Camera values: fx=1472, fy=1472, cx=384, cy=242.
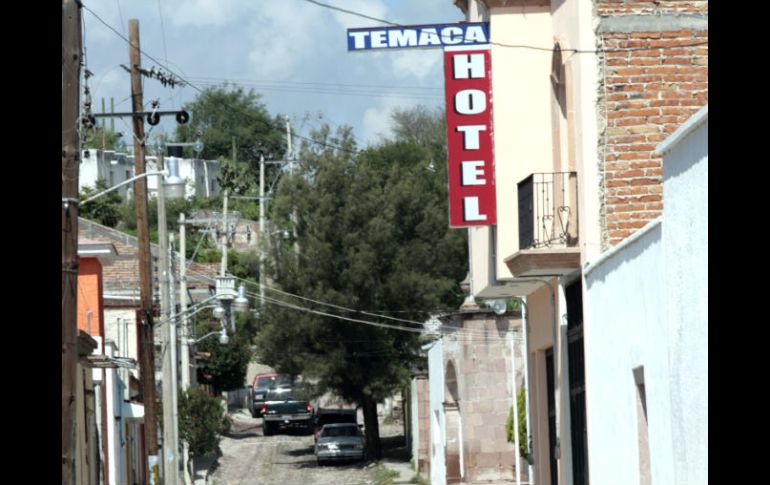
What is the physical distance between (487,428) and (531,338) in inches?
679

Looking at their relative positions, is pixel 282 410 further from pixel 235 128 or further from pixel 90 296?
pixel 235 128

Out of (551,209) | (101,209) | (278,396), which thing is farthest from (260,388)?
(551,209)

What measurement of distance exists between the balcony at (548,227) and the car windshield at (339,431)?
34.9 m

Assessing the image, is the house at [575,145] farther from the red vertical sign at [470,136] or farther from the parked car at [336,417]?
the parked car at [336,417]

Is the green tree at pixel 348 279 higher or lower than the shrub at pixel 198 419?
higher

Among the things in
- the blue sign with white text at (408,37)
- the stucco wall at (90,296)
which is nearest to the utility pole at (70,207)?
the blue sign with white text at (408,37)

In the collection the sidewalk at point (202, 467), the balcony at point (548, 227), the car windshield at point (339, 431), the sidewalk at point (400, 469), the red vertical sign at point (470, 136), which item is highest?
the red vertical sign at point (470, 136)

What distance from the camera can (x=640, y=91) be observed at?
18.0 m

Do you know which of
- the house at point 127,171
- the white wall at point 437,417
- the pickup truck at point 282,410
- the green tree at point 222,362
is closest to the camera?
the white wall at point 437,417

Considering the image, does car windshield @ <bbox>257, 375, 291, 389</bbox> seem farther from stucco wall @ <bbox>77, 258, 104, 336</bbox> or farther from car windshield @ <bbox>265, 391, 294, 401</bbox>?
stucco wall @ <bbox>77, 258, 104, 336</bbox>

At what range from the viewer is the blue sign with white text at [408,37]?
18.6 meters

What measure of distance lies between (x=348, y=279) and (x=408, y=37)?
36370 millimetres

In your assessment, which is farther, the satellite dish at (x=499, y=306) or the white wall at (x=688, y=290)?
the satellite dish at (x=499, y=306)

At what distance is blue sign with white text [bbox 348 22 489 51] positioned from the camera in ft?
60.9
